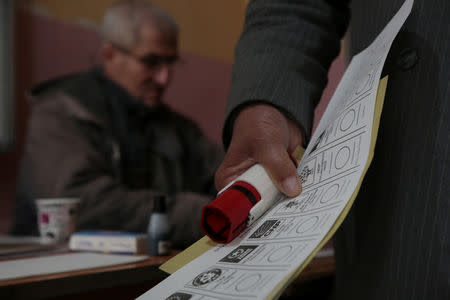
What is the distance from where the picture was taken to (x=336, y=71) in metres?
0.58

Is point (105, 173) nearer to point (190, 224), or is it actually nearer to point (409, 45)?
point (190, 224)

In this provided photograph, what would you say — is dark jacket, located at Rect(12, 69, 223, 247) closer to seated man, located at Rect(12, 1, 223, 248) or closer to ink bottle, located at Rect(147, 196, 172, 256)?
seated man, located at Rect(12, 1, 223, 248)

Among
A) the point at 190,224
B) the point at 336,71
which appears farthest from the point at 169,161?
the point at 336,71

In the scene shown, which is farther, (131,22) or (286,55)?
(131,22)

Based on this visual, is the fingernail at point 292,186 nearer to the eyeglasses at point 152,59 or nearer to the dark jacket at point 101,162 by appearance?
the dark jacket at point 101,162

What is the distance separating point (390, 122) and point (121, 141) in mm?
1319

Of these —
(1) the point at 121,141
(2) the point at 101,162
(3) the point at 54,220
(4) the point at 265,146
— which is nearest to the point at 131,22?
(1) the point at 121,141

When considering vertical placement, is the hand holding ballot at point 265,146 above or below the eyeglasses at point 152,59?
below

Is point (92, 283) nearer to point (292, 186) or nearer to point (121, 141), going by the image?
point (292, 186)

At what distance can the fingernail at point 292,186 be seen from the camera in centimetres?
42

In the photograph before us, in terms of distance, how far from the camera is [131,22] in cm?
182

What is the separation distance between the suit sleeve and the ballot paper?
0.05m

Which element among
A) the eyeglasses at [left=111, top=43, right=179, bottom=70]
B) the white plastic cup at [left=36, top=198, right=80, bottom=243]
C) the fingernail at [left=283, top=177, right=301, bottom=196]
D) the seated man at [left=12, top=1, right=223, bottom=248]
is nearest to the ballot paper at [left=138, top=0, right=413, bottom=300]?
the fingernail at [left=283, top=177, right=301, bottom=196]

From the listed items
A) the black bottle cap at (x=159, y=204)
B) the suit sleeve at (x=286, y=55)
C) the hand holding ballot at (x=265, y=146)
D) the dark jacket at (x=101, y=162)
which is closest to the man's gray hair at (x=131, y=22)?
the dark jacket at (x=101, y=162)
